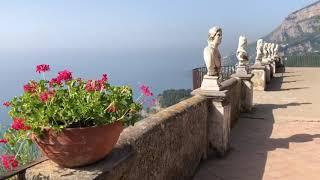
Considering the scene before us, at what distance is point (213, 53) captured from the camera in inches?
308

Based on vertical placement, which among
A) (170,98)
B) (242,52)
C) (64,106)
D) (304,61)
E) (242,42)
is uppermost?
(242,42)

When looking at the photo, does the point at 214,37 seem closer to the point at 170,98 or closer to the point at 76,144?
the point at 76,144

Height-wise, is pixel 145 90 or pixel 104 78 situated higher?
pixel 104 78

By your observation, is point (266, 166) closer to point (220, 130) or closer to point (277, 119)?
point (220, 130)

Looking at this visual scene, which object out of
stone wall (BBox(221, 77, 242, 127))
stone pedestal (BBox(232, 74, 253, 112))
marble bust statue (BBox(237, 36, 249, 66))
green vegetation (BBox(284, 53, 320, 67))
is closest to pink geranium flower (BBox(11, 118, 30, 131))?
stone wall (BBox(221, 77, 242, 127))

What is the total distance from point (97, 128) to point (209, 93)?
5.12 meters

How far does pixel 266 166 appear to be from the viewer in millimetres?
7141

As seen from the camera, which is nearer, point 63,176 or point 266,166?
point 63,176

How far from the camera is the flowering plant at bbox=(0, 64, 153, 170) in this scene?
2.73 metres

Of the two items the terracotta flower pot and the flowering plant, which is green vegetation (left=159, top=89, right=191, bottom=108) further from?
the terracotta flower pot

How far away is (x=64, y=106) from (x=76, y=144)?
26 cm

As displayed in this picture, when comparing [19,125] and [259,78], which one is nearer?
[19,125]

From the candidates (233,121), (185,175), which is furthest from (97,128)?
(233,121)

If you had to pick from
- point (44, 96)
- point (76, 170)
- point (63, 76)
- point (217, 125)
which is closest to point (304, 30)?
point (217, 125)
